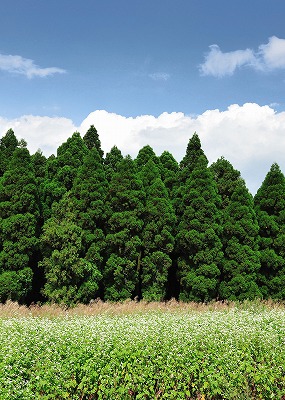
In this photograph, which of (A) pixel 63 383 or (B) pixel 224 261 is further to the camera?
(B) pixel 224 261

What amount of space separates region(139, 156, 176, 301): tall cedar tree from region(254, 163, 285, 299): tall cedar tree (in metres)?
5.34

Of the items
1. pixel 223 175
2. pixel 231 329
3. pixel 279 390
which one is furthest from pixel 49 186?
pixel 279 390

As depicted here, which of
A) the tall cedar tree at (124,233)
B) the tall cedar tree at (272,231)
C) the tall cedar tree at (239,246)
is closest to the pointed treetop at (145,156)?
the tall cedar tree at (124,233)

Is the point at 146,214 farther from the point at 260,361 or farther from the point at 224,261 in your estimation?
the point at 260,361

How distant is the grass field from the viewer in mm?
6180

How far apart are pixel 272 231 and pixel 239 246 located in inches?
102

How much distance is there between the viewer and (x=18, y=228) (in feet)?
63.2

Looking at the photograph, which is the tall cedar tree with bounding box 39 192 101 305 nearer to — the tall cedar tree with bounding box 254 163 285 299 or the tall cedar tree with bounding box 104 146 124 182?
the tall cedar tree with bounding box 104 146 124 182

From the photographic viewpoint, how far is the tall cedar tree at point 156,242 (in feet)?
66.3

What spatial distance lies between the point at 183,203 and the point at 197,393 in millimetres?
15181

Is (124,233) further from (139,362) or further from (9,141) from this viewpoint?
(139,362)

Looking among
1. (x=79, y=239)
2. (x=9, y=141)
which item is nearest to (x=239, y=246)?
(x=79, y=239)

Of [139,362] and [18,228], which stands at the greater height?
[18,228]

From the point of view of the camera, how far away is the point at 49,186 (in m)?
22.2
